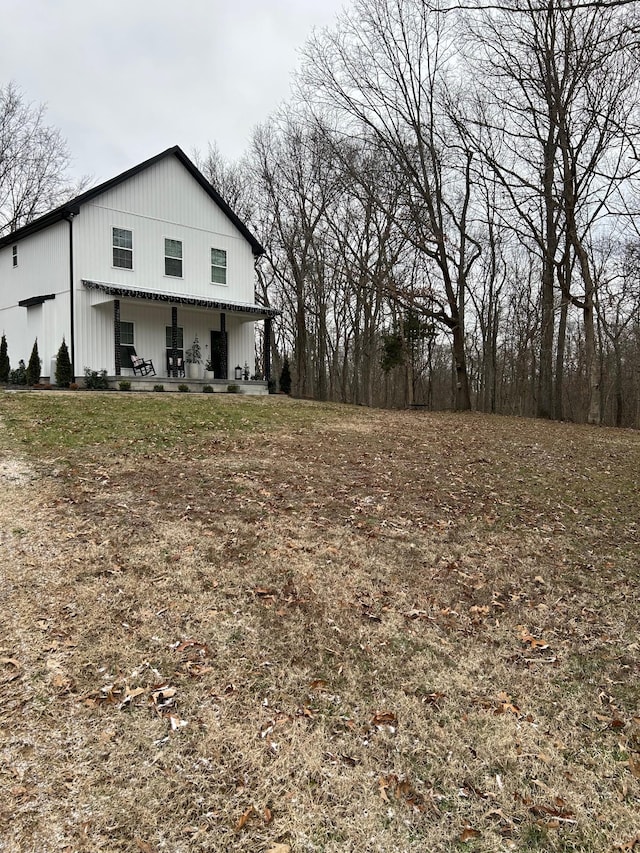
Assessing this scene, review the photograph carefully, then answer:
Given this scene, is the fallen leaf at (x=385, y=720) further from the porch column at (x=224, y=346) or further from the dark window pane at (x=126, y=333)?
the porch column at (x=224, y=346)

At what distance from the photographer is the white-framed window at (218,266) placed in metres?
19.2

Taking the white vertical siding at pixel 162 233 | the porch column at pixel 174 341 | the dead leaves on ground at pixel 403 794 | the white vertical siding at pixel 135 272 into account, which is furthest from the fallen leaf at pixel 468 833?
the white vertical siding at pixel 162 233

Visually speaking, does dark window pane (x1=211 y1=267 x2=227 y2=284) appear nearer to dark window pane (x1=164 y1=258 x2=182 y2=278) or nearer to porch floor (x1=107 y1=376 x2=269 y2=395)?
dark window pane (x1=164 y1=258 x2=182 y2=278)

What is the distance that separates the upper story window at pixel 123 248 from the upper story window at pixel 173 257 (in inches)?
48.0

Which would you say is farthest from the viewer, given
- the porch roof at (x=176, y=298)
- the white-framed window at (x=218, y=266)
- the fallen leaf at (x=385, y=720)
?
the white-framed window at (x=218, y=266)

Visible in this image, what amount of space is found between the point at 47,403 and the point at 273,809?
36.2 ft

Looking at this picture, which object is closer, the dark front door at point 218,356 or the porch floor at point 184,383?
the porch floor at point 184,383

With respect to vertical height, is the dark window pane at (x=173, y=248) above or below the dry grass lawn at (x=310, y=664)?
above

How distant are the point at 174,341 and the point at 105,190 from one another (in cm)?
522

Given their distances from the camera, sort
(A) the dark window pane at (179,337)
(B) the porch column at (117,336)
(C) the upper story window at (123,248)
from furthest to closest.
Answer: (A) the dark window pane at (179,337)
(C) the upper story window at (123,248)
(B) the porch column at (117,336)

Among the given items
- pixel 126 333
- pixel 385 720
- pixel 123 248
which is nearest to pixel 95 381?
pixel 126 333

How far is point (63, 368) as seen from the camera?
15570mm

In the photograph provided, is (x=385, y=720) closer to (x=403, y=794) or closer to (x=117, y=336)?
(x=403, y=794)

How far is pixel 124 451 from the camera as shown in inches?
303
